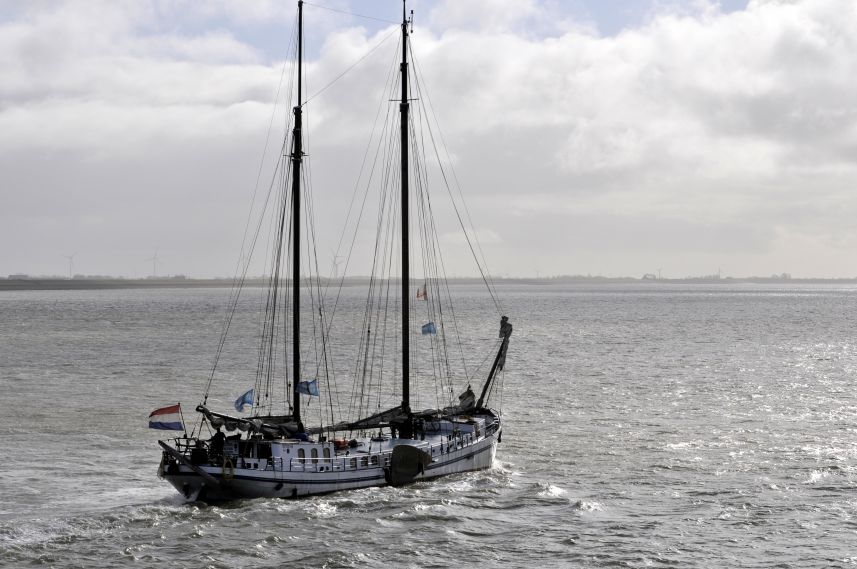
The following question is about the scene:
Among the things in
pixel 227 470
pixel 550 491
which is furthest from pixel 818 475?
pixel 227 470

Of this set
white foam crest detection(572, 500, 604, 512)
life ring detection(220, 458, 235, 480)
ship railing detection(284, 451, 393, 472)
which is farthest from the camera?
ship railing detection(284, 451, 393, 472)

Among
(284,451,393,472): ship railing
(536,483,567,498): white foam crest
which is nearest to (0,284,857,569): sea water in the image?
(536,483,567,498): white foam crest

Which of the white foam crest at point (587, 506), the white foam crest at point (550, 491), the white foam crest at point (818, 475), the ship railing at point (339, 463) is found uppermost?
Result: the ship railing at point (339, 463)

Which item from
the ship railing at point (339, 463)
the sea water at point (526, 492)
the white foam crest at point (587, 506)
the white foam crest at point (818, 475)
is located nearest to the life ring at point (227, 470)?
the sea water at point (526, 492)

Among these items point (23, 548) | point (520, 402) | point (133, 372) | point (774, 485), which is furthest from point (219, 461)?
point (133, 372)

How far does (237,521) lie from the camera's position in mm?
42375

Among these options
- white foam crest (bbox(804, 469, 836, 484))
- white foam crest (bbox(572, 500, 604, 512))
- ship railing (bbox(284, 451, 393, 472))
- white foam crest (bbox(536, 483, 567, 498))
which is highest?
ship railing (bbox(284, 451, 393, 472))

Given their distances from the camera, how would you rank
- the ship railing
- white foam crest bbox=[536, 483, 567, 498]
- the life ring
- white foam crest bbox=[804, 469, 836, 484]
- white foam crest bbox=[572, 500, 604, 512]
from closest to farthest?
the life ring → white foam crest bbox=[572, 500, 604, 512] → the ship railing → white foam crest bbox=[536, 483, 567, 498] → white foam crest bbox=[804, 469, 836, 484]

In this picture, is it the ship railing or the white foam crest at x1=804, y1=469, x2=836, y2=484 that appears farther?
the white foam crest at x1=804, y1=469, x2=836, y2=484

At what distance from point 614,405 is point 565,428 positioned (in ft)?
38.6

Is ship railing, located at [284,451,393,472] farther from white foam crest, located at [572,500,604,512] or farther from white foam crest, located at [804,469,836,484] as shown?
white foam crest, located at [804,469,836,484]

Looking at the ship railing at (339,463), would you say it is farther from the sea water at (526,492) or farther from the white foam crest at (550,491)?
the white foam crest at (550,491)

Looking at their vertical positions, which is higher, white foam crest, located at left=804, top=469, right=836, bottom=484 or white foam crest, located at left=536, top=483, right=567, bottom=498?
white foam crest, located at left=804, top=469, right=836, bottom=484

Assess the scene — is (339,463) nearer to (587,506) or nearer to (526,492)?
(526,492)
